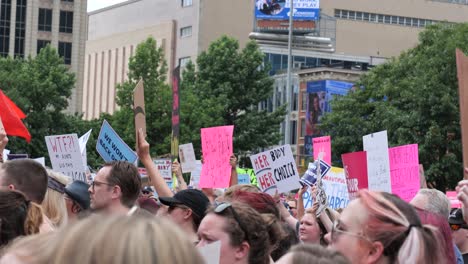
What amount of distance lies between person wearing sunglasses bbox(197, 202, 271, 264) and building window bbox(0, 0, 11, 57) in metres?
90.0

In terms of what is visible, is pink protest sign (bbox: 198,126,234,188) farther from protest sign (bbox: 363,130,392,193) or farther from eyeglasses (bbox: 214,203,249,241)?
eyeglasses (bbox: 214,203,249,241)

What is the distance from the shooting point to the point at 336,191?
13.3 m

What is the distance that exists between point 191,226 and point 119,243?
4.49m

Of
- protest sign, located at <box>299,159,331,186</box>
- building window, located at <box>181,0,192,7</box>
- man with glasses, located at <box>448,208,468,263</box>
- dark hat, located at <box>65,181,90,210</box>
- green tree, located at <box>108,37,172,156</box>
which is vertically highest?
building window, located at <box>181,0,192,7</box>

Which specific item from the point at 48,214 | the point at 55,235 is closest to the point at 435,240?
the point at 55,235

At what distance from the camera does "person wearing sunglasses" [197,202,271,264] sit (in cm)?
534

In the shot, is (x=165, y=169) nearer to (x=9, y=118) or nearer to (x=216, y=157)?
(x=216, y=157)

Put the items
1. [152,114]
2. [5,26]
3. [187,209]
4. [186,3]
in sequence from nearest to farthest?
[187,209] → [152,114] → [5,26] → [186,3]

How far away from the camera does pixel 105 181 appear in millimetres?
7223

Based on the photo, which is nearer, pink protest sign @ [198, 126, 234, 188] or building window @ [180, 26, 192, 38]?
pink protest sign @ [198, 126, 234, 188]

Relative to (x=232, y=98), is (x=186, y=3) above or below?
above

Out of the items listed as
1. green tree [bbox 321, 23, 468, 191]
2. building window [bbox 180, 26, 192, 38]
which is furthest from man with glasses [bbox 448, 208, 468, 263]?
building window [bbox 180, 26, 192, 38]

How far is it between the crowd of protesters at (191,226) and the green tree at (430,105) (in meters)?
32.8

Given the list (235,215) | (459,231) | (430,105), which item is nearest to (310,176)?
(459,231)
